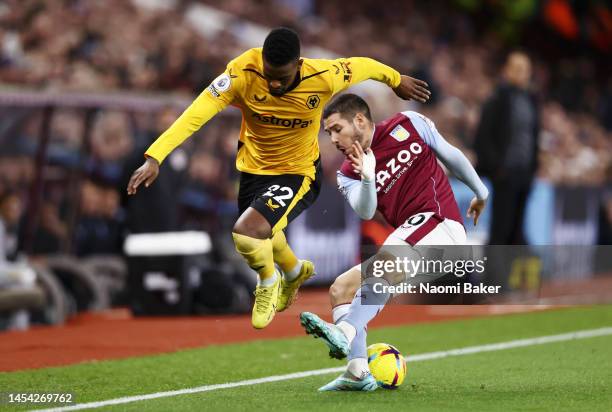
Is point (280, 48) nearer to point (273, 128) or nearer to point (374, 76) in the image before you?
point (273, 128)

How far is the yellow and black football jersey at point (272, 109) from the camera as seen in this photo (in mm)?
8281

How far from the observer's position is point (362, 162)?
25.5ft

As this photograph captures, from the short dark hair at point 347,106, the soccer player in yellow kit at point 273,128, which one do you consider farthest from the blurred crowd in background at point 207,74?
the short dark hair at point 347,106

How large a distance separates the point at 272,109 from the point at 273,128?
22 cm

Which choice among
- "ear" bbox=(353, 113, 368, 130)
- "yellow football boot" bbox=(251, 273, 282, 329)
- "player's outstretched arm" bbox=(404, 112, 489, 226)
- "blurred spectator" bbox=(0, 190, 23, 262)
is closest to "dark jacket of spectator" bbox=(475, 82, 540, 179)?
"blurred spectator" bbox=(0, 190, 23, 262)

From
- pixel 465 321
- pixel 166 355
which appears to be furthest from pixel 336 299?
pixel 465 321

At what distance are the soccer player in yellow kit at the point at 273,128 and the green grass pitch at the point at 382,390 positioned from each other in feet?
2.66

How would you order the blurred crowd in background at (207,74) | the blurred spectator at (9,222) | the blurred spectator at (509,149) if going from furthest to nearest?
the blurred spectator at (509,149)
the blurred crowd in background at (207,74)
the blurred spectator at (9,222)

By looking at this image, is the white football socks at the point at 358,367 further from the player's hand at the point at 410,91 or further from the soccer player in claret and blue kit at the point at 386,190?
the player's hand at the point at 410,91

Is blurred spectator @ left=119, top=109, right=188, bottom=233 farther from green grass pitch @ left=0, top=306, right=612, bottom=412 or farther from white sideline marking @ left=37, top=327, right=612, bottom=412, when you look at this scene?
white sideline marking @ left=37, top=327, right=612, bottom=412

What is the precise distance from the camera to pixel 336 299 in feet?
26.8

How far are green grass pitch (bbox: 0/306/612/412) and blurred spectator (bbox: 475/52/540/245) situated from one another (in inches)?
119

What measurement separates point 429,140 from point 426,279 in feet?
3.17

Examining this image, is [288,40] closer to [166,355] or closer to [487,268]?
[487,268]
